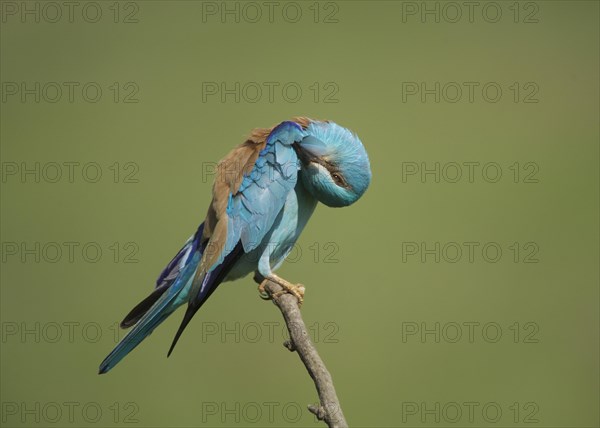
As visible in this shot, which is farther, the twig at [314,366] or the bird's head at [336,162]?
the bird's head at [336,162]

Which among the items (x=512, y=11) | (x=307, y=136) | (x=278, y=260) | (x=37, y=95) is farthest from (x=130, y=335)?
(x=512, y=11)

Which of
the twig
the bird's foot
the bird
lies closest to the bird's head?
the bird

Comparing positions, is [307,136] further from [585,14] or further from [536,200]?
[585,14]

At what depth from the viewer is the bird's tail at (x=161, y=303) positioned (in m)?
4.66

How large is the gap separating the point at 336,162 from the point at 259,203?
0.48m

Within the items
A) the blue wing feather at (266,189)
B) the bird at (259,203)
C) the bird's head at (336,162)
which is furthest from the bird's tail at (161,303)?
the bird's head at (336,162)

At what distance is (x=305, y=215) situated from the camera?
5.06 meters

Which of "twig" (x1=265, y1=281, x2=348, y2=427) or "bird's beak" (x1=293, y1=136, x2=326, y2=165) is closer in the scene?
"twig" (x1=265, y1=281, x2=348, y2=427)

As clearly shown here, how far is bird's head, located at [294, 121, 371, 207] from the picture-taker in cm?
466

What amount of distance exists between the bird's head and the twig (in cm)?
78

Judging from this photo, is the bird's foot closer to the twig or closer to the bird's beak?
the twig

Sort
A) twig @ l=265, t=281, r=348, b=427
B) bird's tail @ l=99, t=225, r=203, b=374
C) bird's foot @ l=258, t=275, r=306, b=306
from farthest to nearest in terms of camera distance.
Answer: bird's tail @ l=99, t=225, r=203, b=374
bird's foot @ l=258, t=275, r=306, b=306
twig @ l=265, t=281, r=348, b=427

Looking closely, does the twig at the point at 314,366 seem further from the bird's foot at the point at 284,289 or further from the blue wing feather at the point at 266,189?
the blue wing feather at the point at 266,189

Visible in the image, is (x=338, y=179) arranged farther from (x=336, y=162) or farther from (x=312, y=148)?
(x=312, y=148)
